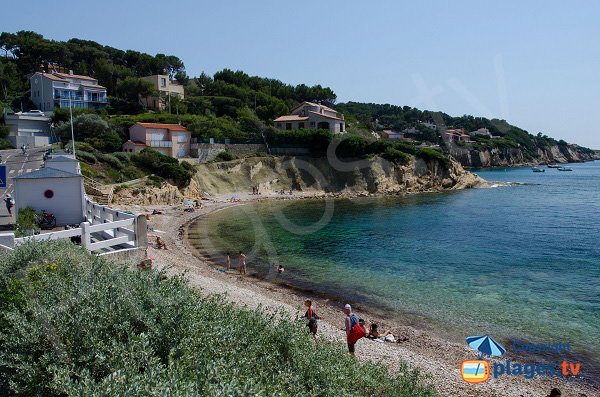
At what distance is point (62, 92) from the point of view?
7581 cm

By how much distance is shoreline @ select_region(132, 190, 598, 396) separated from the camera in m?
13.8

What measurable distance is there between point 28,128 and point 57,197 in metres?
54.4

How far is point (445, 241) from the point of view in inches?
1449

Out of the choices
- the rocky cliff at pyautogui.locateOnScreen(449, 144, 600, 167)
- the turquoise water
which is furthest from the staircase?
the rocky cliff at pyautogui.locateOnScreen(449, 144, 600, 167)

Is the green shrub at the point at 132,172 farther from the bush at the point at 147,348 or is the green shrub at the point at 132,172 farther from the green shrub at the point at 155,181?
the bush at the point at 147,348

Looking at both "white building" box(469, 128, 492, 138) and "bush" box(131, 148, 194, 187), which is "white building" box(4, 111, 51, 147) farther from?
"white building" box(469, 128, 492, 138)

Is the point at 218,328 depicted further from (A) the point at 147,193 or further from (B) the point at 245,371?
(A) the point at 147,193

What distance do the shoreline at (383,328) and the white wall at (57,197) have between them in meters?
4.94

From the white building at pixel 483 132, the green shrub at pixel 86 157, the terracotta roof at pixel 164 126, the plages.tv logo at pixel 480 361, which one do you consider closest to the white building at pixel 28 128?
the terracotta roof at pixel 164 126

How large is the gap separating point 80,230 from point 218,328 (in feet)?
30.4

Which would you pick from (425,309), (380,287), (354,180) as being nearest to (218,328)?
(425,309)

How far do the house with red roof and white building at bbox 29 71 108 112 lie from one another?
20.5 metres

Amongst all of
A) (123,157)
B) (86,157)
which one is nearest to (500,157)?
(123,157)

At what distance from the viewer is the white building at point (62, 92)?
75000 mm
